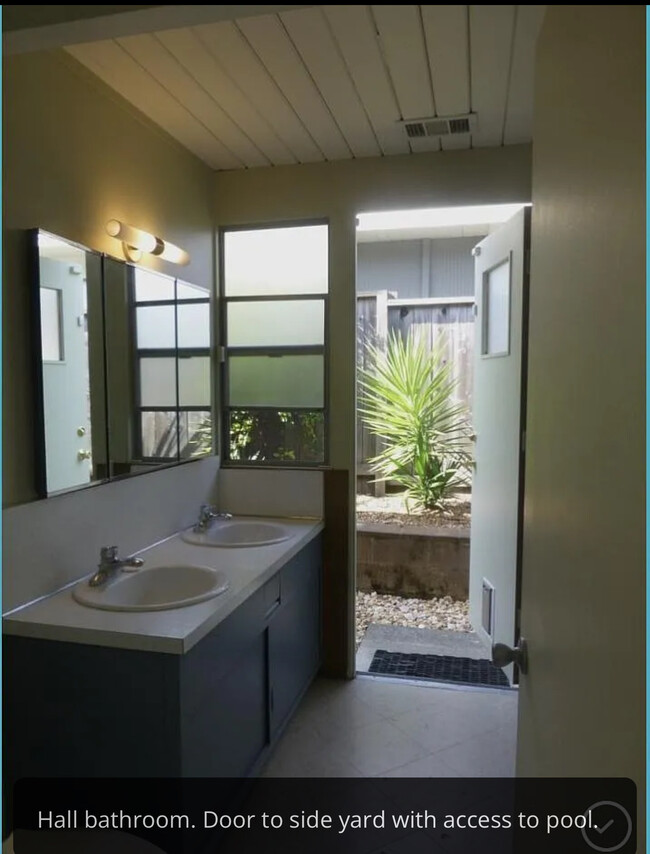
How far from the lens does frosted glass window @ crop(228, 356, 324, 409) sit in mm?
2713

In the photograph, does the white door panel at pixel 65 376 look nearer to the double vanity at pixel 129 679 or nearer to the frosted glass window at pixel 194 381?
the double vanity at pixel 129 679

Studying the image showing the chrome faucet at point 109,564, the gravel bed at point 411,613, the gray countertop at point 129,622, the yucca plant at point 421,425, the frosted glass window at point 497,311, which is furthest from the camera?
the yucca plant at point 421,425

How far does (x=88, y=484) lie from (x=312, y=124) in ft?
5.15

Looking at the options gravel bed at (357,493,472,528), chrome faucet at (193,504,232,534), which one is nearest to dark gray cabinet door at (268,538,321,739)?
chrome faucet at (193,504,232,534)

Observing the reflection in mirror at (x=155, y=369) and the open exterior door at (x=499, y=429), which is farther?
the open exterior door at (x=499, y=429)

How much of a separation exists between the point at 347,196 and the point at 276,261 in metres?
0.45

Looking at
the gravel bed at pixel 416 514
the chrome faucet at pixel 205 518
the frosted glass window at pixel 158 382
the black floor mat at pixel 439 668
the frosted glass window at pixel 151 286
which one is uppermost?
the frosted glass window at pixel 151 286

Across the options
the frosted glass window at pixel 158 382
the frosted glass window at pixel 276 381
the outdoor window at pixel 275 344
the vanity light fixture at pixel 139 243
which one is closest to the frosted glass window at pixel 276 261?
the outdoor window at pixel 275 344

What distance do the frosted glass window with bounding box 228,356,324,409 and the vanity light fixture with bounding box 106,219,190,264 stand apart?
A: 0.66 metres

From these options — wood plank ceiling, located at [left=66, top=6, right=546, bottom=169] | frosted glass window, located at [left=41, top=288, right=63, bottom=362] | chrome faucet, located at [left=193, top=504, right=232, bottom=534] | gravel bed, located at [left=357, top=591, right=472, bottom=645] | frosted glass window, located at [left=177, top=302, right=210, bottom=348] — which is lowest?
gravel bed, located at [left=357, top=591, right=472, bottom=645]

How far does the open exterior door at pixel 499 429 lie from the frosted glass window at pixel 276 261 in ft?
2.76

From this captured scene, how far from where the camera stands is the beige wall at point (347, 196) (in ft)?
7.97

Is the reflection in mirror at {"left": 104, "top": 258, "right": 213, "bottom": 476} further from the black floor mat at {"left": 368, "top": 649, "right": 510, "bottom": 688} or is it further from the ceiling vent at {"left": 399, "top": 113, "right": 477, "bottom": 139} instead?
the black floor mat at {"left": 368, "top": 649, "right": 510, "bottom": 688}

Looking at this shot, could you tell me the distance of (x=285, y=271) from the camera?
2.73m
